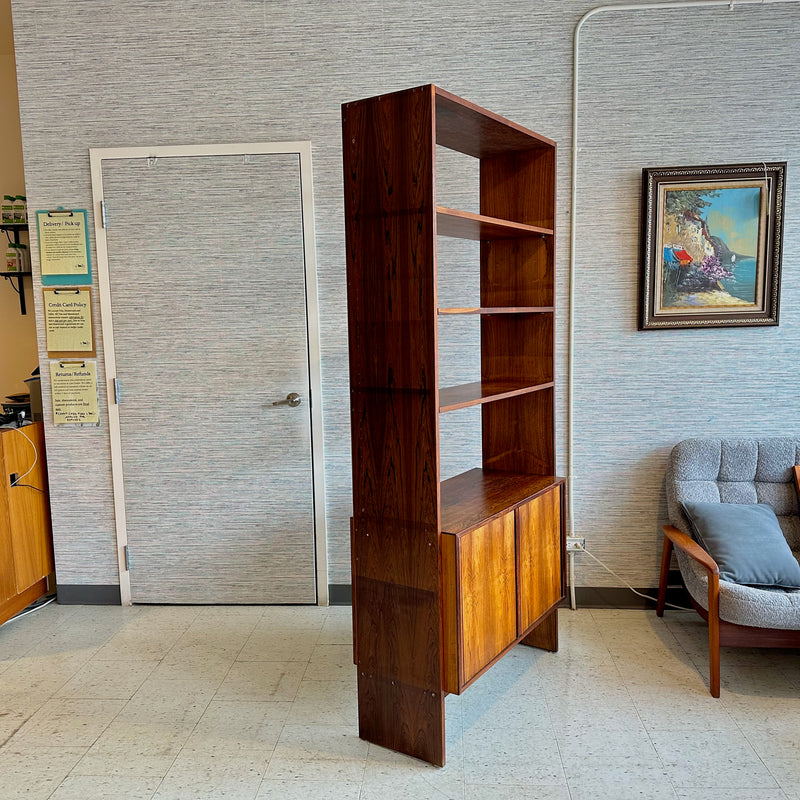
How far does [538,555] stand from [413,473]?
2.73 ft

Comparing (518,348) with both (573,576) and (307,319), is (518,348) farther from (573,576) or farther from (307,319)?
(573,576)

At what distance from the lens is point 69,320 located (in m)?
3.51

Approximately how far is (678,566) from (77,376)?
3.03 meters

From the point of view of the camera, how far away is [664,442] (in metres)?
3.40

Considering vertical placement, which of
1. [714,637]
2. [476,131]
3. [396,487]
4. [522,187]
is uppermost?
[476,131]

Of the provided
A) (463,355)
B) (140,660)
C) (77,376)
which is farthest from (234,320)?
(140,660)

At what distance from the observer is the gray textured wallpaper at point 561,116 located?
3207 mm

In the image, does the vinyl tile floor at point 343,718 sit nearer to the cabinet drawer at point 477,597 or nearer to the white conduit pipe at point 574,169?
the cabinet drawer at point 477,597

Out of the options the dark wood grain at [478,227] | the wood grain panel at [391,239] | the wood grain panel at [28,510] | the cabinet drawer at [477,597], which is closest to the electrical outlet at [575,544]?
the cabinet drawer at [477,597]

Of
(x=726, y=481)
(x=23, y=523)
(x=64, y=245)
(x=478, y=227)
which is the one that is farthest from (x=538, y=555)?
(x=64, y=245)

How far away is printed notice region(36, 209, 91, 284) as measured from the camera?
11.3 feet

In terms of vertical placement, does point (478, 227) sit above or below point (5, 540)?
above

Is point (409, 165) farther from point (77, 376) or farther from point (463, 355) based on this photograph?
point (77, 376)

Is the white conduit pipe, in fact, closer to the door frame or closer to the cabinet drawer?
the cabinet drawer
